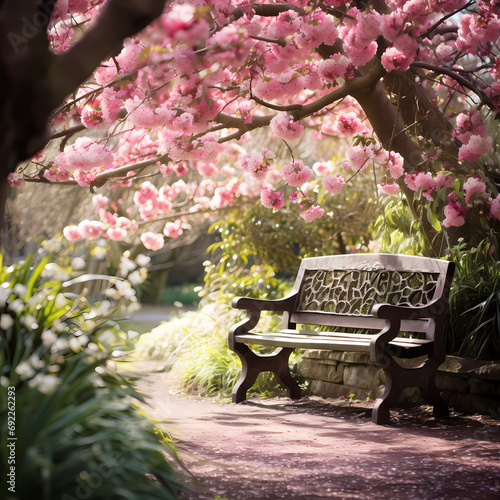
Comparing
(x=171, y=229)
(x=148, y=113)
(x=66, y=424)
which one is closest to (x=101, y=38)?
(x=66, y=424)

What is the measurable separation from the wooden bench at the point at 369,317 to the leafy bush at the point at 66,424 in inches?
91.5

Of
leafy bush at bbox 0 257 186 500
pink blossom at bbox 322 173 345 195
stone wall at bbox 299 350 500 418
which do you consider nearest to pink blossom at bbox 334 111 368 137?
pink blossom at bbox 322 173 345 195

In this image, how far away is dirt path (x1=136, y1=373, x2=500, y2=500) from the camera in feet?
9.72

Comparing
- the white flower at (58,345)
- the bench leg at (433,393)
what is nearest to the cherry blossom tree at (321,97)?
the bench leg at (433,393)

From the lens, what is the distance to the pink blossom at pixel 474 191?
5164mm

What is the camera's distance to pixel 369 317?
5344mm

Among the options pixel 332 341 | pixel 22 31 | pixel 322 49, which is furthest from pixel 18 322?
pixel 322 49

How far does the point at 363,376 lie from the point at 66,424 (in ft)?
12.1

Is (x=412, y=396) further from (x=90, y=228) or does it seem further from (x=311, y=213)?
(x=90, y=228)

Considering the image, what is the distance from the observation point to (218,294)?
793cm

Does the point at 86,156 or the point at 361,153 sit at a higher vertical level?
the point at 361,153

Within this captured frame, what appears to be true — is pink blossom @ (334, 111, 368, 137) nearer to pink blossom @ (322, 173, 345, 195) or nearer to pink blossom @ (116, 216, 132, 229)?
pink blossom @ (322, 173, 345, 195)

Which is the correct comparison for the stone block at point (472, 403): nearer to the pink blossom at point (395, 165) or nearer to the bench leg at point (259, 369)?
the bench leg at point (259, 369)

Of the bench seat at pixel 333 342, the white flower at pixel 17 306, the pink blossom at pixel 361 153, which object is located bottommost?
the bench seat at pixel 333 342
